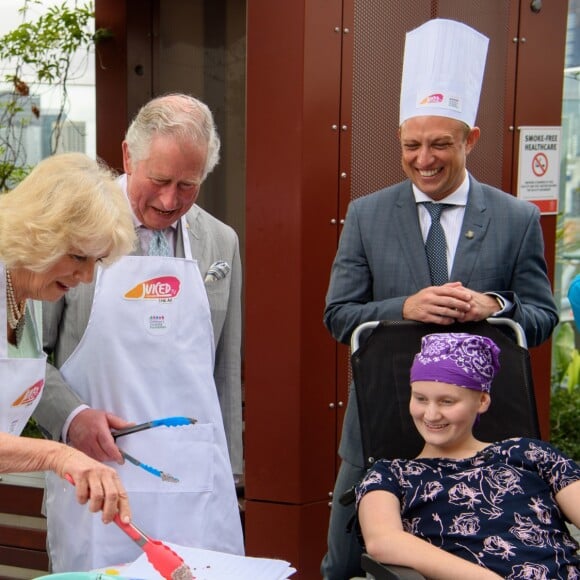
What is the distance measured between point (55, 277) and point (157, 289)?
45 cm

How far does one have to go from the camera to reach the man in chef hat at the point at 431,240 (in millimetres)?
3158

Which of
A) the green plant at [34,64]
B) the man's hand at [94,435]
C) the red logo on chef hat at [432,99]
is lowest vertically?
the man's hand at [94,435]

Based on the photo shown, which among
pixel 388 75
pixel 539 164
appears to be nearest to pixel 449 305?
pixel 388 75

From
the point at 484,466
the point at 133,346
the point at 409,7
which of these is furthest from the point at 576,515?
the point at 409,7

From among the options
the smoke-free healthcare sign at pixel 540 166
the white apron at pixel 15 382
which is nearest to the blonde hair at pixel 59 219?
the white apron at pixel 15 382

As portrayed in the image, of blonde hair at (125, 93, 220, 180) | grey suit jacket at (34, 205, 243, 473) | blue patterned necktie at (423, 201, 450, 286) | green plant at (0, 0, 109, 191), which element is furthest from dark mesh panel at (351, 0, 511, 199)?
green plant at (0, 0, 109, 191)

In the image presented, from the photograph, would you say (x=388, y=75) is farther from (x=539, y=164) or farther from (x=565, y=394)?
(x=565, y=394)

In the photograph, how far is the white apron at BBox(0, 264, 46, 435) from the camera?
229cm

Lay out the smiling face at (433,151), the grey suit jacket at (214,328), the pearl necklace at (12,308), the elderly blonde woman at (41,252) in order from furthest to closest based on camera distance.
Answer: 1. the smiling face at (433,151)
2. the grey suit jacket at (214,328)
3. the pearl necklace at (12,308)
4. the elderly blonde woman at (41,252)

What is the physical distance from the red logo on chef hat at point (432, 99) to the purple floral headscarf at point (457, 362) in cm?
83

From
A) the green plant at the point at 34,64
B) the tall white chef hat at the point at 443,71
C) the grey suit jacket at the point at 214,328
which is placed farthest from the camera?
the green plant at the point at 34,64

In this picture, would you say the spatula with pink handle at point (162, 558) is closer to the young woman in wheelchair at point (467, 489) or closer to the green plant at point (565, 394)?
the young woman in wheelchair at point (467, 489)

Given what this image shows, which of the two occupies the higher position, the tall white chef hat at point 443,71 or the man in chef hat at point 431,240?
the tall white chef hat at point 443,71

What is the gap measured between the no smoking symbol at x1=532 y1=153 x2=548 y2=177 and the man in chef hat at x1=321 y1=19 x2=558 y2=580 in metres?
1.65
